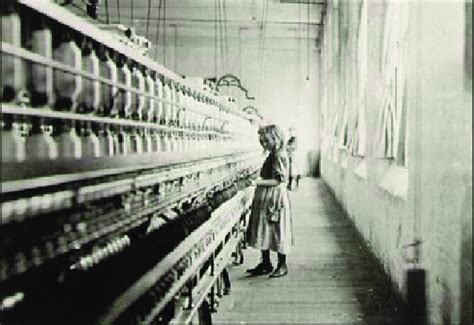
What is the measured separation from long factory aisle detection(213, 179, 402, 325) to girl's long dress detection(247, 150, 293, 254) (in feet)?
1.17

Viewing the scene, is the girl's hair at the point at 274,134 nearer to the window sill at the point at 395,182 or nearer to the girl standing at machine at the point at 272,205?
the girl standing at machine at the point at 272,205

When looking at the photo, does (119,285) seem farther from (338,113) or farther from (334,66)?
(334,66)

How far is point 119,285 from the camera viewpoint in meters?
2.69

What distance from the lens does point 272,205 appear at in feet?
19.9

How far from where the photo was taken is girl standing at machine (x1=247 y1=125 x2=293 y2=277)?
6055 mm

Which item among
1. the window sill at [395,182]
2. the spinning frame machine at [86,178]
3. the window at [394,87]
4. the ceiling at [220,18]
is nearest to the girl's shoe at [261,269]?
the window sill at [395,182]

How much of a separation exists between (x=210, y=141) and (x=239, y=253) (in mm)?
2007

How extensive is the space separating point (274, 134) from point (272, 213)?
77 centimetres

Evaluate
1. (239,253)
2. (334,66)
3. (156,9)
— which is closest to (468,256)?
(239,253)

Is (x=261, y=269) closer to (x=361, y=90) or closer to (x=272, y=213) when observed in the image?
(x=272, y=213)

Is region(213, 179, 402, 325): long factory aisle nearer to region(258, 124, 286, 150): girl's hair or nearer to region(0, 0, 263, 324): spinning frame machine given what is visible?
region(0, 0, 263, 324): spinning frame machine

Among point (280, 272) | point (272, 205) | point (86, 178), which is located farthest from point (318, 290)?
point (86, 178)

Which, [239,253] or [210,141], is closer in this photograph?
[210,141]

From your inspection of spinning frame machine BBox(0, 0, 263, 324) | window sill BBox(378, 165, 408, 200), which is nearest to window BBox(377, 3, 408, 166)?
window sill BBox(378, 165, 408, 200)
